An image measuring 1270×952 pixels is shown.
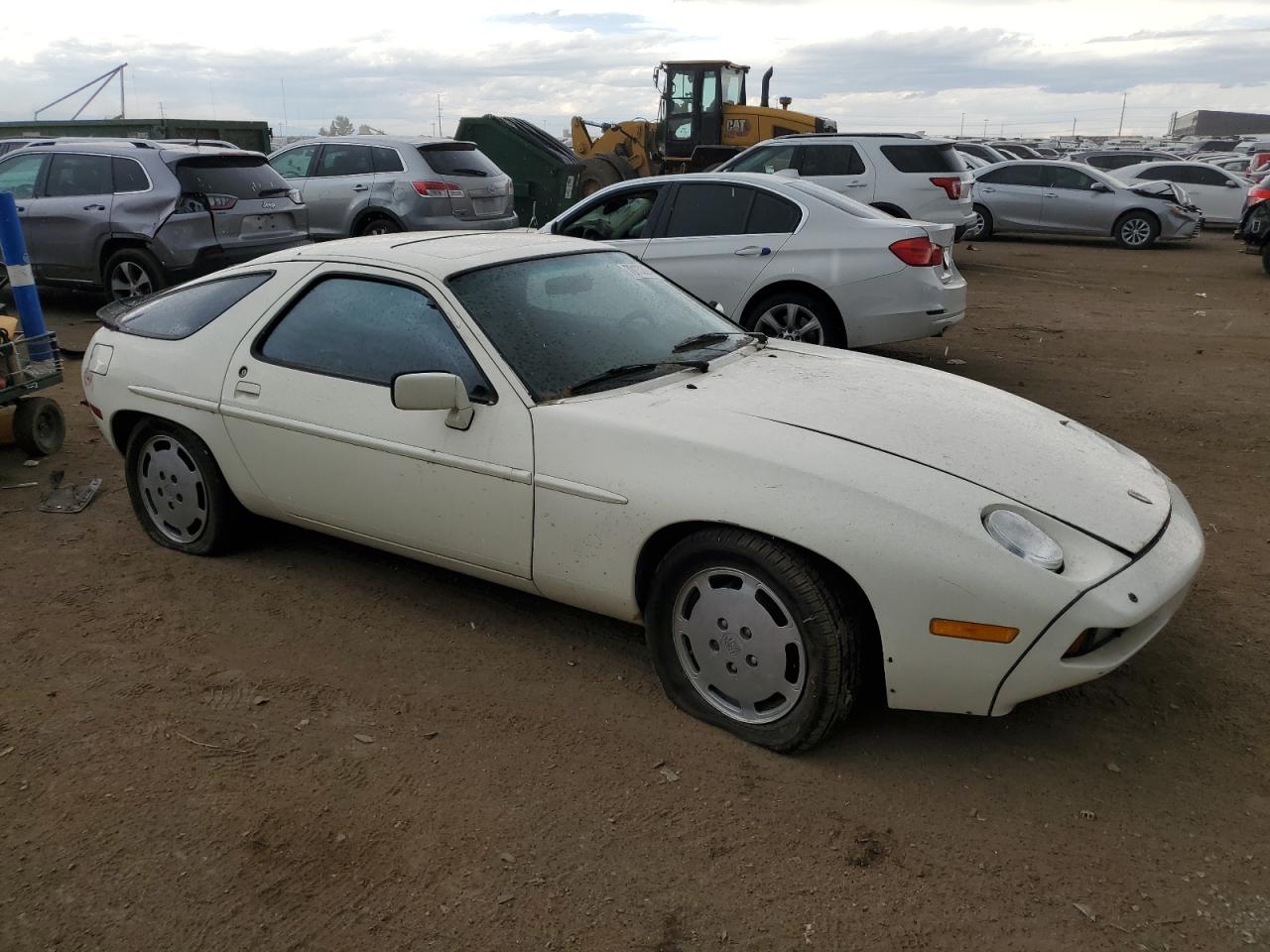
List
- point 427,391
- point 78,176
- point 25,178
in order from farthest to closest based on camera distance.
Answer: point 25,178, point 78,176, point 427,391

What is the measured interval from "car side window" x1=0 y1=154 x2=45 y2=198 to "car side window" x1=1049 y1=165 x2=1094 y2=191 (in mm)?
16336

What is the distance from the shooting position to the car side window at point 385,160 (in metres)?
12.7

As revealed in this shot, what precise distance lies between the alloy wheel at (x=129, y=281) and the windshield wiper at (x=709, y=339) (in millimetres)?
7260

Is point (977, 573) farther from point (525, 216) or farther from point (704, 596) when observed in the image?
point (525, 216)

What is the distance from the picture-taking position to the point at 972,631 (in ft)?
9.25

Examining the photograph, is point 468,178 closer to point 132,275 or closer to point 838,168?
point 132,275

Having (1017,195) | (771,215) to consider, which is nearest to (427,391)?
(771,215)

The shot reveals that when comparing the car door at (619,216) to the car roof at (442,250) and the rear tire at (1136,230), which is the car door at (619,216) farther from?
the rear tire at (1136,230)

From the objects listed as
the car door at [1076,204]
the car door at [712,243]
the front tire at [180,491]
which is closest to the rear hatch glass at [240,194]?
the car door at [712,243]

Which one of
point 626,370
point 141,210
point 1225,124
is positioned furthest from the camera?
point 1225,124

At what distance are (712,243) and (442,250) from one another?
4.02 m

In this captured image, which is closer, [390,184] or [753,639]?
[753,639]

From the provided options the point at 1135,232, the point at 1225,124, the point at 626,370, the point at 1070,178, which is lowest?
the point at 626,370

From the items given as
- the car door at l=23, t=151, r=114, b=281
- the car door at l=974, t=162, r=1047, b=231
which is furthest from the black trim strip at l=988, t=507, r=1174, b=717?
the car door at l=974, t=162, r=1047, b=231
